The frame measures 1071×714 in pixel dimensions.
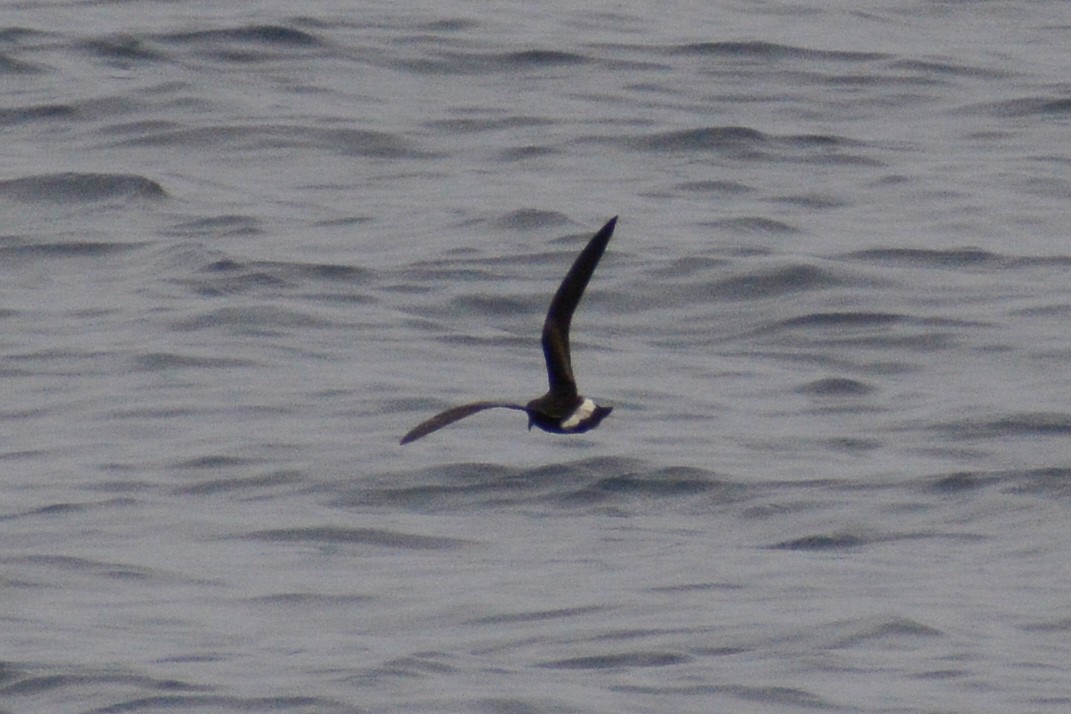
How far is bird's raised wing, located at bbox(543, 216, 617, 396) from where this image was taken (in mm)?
7063

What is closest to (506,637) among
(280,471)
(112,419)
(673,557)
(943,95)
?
(673,557)

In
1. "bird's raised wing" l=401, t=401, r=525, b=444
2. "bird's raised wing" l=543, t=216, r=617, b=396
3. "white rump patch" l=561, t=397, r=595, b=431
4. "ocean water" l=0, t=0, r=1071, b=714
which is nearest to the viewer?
"bird's raised wing" l=401, t=401, r=525, b=444

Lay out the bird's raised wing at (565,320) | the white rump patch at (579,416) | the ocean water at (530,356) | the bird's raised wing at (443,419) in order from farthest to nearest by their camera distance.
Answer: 1. the ocean water at (530,356)
2. the bird's raised wing at (565,320)
3. the white rump patch at (579,416)
4. the bird's raised wing at (443,419)

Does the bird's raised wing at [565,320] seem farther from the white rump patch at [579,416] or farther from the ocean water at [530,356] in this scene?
the ocean water at [530,356]

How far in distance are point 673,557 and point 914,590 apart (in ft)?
3.12

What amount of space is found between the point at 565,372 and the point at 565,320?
17 cm

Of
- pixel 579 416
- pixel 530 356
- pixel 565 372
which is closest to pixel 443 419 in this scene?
pixel 579 416

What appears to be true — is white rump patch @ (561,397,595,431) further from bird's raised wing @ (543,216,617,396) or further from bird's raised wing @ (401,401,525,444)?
bird's raised wing @ (401,401,525,444)

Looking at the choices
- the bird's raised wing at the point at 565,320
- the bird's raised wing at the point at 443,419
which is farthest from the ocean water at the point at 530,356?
the bird's raised wing at the point at 443,419

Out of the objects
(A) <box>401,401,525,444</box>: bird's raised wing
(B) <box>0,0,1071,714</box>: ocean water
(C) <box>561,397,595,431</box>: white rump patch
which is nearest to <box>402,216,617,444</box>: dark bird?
(C) <box>561,397,595,431</box>: white rump patch

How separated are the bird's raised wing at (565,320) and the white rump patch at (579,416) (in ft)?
0.34

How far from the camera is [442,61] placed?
1745cm

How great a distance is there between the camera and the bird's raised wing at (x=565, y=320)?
7063 millimetres

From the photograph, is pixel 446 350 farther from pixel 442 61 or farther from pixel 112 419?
pixel 442 61
